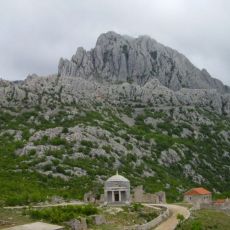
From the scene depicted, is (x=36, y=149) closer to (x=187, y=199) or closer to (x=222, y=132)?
(x=187, y=199)

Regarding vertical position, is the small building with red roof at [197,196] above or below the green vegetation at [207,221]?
above

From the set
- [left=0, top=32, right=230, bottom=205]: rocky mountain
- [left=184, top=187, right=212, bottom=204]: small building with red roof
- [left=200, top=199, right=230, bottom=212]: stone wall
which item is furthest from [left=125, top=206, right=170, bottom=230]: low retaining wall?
[left=184, top=187, right=212, bottom=204]: small building with red roof

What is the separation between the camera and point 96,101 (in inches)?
6516

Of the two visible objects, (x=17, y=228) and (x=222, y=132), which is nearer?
(x=17, y=228)

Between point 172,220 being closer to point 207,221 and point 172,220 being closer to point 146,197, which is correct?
point 207,221

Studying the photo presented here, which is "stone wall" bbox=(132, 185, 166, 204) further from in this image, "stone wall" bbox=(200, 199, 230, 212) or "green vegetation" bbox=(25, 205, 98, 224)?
"green vegetation" bbox=(25, 205, 98, 224)

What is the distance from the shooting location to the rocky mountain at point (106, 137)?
104 metres

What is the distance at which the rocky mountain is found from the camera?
104 metres

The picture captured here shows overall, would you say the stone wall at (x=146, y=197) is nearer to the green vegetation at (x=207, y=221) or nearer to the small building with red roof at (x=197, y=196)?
the small building with red roof at (x=197, y=196)

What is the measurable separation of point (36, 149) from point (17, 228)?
7372 centimetres

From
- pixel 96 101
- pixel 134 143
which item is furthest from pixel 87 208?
pixel 96 101

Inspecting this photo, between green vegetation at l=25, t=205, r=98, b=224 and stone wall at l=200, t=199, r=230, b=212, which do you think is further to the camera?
stone wall at l=200, t=199, r=230, b=212

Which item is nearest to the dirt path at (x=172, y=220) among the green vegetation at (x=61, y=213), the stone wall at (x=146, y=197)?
the green vegetation at (x=61, y=213)

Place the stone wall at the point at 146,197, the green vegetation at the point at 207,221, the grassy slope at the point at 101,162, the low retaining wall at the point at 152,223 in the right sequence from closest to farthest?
the low retaining wall at the point at 152,223, the green vegetation at the point at 207,221, the stone wall at the point at 146,197, the grassy slope at the point at 101,162
